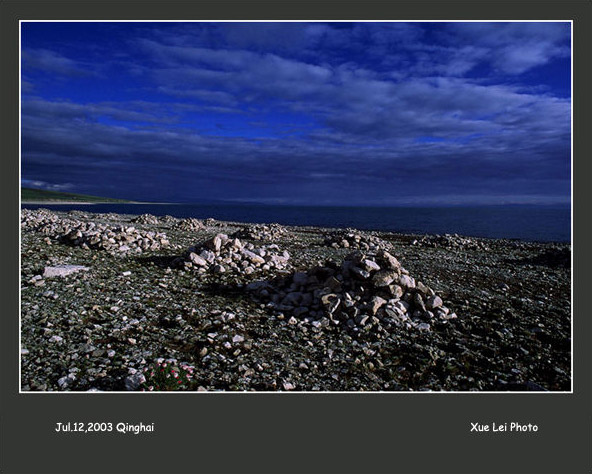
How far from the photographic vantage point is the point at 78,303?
7.80 m

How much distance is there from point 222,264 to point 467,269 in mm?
12334

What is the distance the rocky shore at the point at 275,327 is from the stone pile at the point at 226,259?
2.8 inches

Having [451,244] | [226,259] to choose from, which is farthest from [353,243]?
[226,259]

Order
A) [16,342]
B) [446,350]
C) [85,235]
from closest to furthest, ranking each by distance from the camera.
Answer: [16,342]
[446,350]
[85,235]

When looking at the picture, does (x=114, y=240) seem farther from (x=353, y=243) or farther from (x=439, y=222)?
(x=439, y=222)

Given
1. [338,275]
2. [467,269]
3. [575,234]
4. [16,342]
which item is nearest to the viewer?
[16,342]

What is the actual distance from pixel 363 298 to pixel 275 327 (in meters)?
2.64

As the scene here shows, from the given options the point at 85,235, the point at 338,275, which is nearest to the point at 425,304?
the point at 338,275

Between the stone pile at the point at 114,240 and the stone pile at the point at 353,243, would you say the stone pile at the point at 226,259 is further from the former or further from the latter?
the stone pile at the point at 353,243

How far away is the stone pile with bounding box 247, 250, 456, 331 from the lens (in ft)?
25.6

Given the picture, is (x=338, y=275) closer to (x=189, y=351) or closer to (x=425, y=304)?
(x=425, y=304)

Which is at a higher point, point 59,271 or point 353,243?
point 353,243

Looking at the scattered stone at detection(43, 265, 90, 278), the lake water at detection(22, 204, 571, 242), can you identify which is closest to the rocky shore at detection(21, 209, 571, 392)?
the scattered stone at detection(43, 265, 90, 278)

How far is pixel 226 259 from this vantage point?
12.8 m
